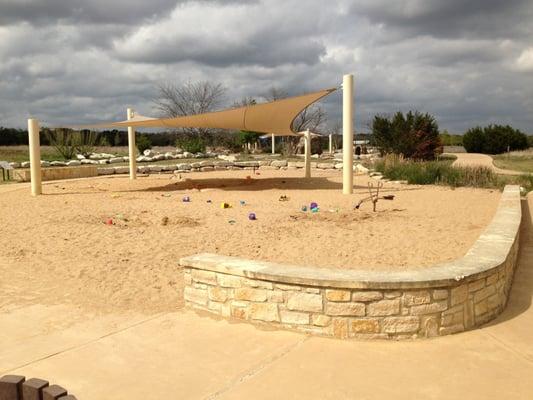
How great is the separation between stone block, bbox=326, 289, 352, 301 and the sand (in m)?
1.50

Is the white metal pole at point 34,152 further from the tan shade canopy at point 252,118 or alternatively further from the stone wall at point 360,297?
the stone wall at point 360,297

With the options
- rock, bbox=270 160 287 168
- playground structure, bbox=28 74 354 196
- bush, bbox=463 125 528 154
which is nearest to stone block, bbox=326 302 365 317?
playground structure, bbox=28 74 354 196

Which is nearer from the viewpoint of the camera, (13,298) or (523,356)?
(523,356)

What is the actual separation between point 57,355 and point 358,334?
6.31ft

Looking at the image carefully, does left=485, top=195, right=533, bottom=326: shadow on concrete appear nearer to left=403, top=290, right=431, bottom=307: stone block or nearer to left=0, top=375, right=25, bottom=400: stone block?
left=403, top=290, right=431, bottom=307: stone block

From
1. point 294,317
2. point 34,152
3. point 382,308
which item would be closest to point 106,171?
point 34,152

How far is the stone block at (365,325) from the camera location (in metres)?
2.99

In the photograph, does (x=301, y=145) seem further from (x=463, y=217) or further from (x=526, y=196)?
(x=463, y=217)

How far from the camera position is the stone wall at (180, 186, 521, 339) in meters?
2.97

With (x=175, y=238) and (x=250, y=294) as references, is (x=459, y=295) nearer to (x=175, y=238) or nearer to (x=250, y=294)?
(x=250, y=294)

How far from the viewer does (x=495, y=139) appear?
37.4 metres

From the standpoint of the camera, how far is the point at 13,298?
3996mm

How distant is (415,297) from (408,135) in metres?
21.3

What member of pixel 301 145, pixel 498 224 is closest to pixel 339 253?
pixel 498 224
